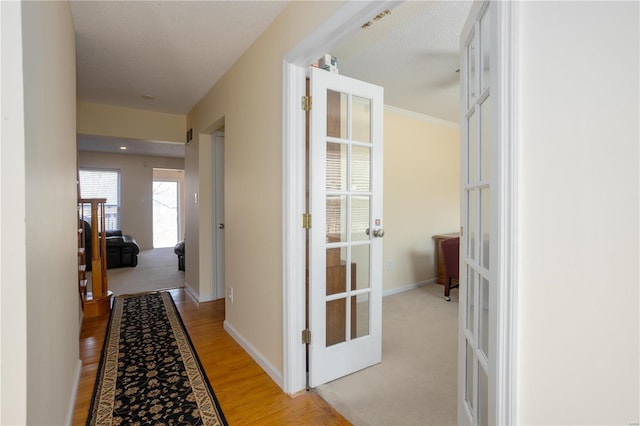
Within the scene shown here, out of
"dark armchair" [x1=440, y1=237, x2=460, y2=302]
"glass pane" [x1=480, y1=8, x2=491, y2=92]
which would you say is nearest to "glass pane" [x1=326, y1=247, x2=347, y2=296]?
"glass pane" [x1=480, y1=8, x2=491, y2=92]

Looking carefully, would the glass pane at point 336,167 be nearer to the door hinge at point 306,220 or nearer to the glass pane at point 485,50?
the door hinge at point 306,220

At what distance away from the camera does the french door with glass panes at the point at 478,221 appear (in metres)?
0.95

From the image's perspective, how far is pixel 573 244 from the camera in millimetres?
771

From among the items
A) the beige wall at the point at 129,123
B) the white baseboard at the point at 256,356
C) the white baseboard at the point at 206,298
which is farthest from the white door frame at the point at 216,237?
the white baseboard at the point at 256,356

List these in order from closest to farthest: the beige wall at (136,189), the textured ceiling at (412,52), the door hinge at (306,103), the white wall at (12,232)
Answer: the white wall at (12,232) → the door hinge at (306,103) → the textured ceiling at (412,52) → the beige wall at (136,189)

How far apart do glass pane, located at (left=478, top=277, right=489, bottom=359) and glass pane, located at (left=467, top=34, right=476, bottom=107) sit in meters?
0.72

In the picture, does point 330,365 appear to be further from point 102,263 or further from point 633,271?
point 102,263

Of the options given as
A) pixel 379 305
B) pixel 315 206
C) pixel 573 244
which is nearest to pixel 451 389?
pixel 379 305

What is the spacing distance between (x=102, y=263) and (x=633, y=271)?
4.16m

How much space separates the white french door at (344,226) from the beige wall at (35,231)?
1.25 metres

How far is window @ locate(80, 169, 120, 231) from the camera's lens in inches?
292

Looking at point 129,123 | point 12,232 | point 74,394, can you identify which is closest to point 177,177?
Result: point 129,123

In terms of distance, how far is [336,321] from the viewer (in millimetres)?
2164

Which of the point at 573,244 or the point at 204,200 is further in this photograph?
the point at 204,200
